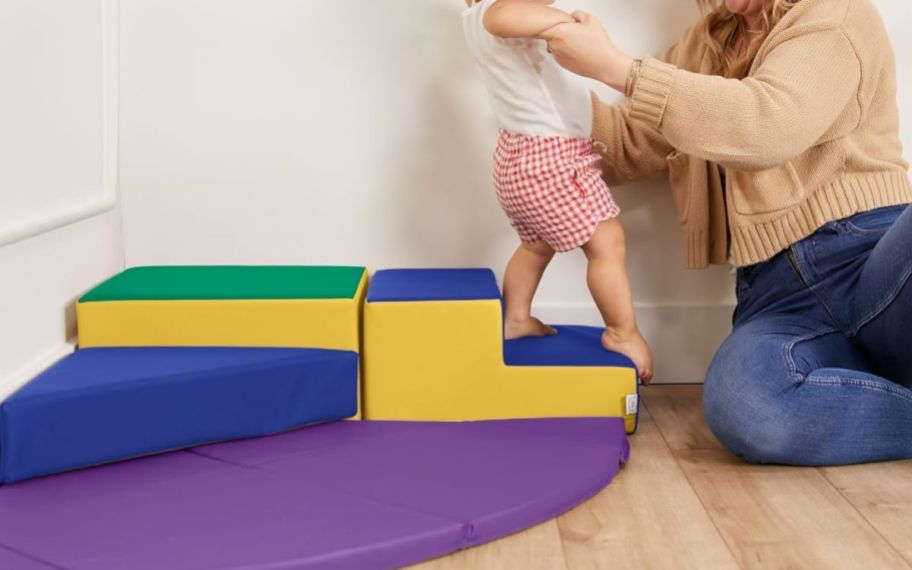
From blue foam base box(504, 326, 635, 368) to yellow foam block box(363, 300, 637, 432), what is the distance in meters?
0.02

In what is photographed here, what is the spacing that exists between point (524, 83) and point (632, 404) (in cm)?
48

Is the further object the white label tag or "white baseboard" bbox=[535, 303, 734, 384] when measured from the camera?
"white baseboard" bbox=[535, 303, 734, 384]

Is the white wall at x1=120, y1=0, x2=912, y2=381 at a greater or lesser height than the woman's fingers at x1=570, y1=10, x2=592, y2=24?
lesser

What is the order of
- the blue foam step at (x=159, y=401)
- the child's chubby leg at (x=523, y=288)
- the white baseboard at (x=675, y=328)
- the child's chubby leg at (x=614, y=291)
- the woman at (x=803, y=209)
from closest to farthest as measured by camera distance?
the blue foam step at (x=159, y=401), the woman at (x=803, y=209), the child's chubby leg at (x=614, y=291), the child's chubby leg at (x=523, y=288), the white baseboard at (x=675, y=328)

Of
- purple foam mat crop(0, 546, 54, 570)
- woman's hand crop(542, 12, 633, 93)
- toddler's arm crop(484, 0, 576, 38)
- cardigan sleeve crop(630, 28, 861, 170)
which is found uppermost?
toddler's arm crop(484, 0, 576, 38)

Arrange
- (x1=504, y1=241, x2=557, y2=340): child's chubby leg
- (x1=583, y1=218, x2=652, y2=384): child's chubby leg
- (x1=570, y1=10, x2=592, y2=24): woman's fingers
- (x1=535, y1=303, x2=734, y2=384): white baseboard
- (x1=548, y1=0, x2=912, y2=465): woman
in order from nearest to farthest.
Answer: (x1=548, y1=0, x2=912, y2=465): woman
(x1=570, y1=10, x2=592, y2=24): woman's fingers
(x1=583, y1=218, x2=652, y2=384): child's chubby leg
(x1=504, y1=241, x2=557, y2=340): child's chubby leg
(x1=535, y1=303, x2=734, y2=384): white baseboard

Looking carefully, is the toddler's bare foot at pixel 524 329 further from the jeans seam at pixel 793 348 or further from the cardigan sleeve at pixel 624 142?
the jeans seam at pixel 793 348

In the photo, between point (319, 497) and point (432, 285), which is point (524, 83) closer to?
point (432, 285)

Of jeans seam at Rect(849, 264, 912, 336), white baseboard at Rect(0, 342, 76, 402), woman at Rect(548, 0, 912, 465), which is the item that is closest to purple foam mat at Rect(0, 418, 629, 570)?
white baseboard at Rect(0, 342, 76, 402)

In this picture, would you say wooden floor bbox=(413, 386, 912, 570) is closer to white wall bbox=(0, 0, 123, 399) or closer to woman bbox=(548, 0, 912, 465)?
woman bbox=(548, 0, 912, 465)

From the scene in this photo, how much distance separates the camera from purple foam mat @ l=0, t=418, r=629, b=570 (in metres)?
1.05

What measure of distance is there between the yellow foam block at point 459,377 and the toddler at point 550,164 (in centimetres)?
11

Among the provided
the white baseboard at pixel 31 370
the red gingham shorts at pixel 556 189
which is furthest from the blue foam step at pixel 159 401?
the red gingham shorts at pixel 556 189

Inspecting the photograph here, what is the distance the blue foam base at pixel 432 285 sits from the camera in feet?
4.87
